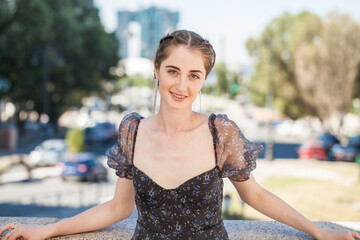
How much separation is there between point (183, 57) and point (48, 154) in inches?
918

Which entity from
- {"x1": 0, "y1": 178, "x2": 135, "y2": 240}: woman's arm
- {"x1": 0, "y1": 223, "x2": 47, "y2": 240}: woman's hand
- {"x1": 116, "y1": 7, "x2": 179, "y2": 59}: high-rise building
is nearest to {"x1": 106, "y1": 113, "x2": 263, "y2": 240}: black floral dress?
{"x1": 0, "y1": 178, "x2": 135, "y2": 240}: woman's arm

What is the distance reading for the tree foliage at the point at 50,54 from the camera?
29031 mm

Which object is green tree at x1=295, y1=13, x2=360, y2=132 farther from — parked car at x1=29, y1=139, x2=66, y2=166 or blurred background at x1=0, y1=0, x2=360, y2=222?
parked car at x1=29, y1=139, x2=66, y2=166

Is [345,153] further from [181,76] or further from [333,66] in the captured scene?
[181,76]

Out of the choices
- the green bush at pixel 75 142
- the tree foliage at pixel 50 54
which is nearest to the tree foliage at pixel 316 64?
the tree foliage at pixel 50 54

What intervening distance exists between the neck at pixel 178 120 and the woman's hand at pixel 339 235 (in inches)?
36.1

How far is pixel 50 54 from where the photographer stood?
31203 millimetres

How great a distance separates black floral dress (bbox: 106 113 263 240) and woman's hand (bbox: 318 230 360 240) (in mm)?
574

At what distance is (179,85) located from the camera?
2021 millimetres

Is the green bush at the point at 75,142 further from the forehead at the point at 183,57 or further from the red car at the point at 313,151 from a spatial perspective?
the forehead at the point at 183,57

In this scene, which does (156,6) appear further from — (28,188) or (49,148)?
(28,188)

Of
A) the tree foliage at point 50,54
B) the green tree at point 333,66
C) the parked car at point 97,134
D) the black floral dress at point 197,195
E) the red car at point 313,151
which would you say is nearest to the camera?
the black floral dress at point 197,195

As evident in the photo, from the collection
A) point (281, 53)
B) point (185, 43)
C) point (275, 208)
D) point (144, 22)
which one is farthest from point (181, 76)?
point (144, 22)

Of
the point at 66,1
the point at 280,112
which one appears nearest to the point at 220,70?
the point at 280,112
